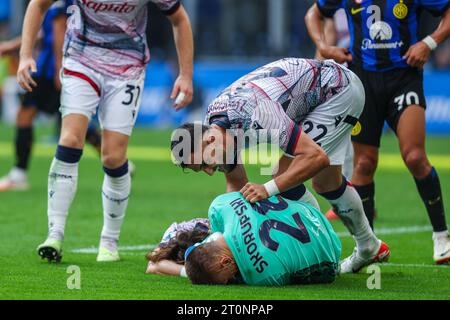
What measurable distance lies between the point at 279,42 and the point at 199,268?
2064cm

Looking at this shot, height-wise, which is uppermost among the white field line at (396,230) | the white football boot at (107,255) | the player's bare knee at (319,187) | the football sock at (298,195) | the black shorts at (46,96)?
the player's bare knee at (319,187)

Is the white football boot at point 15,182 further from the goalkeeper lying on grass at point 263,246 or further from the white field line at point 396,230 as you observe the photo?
the goalkeeper lying on grass at point 263,246

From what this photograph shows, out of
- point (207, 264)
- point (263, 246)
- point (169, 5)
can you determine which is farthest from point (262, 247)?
point (169, 5)

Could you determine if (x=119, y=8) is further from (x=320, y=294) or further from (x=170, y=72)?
(x=170, y=72)

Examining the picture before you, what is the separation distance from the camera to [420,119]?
7.91m

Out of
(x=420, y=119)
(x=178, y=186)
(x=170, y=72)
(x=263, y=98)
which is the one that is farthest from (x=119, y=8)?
(x=170, y=72)

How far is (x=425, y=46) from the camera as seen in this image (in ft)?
26.3

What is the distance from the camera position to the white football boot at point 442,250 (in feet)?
25.9

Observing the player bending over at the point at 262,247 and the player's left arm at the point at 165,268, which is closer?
the player bending over at the point at 262,247

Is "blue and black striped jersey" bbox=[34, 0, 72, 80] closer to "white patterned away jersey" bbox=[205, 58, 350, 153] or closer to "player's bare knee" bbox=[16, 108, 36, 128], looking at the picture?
"player's bare knee" bbox=[16, 108, 36, 128]

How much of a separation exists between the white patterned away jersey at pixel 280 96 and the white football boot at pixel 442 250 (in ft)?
5.10

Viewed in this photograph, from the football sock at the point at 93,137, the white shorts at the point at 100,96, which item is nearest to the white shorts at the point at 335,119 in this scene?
the white shorts at the point at 100,96

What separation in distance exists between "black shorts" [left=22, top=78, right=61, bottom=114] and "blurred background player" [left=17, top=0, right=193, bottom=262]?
444 centimetres

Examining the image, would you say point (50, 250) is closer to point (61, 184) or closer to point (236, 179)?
point (61, 184)
